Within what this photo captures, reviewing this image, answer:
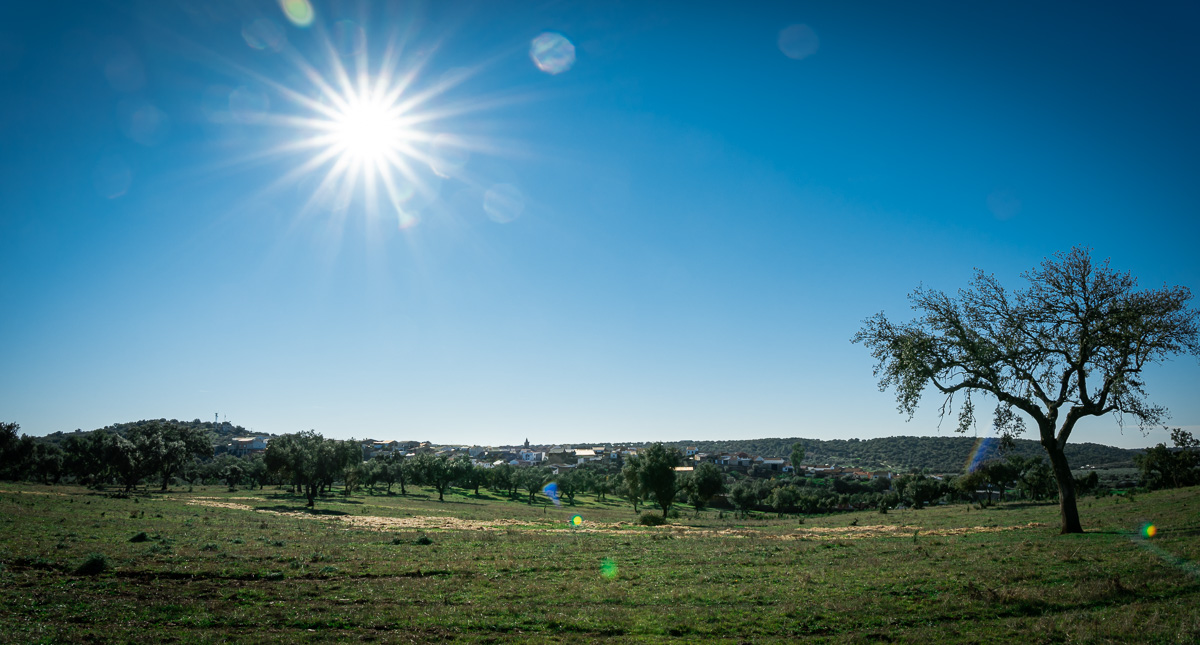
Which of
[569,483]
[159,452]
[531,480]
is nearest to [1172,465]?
[569,483]

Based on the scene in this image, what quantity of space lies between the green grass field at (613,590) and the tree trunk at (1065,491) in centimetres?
141

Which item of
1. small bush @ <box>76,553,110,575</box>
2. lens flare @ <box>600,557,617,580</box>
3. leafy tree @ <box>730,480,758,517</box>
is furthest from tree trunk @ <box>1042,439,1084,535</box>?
leafy tree @ <box>730,480,758,517</box>

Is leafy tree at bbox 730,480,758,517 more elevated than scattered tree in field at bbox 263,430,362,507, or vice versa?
scattered tree in field at bbox 263,430,362,507

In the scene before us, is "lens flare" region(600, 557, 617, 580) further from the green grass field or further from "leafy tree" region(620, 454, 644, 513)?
"leafy tree" region(620, 454, 644, 513)

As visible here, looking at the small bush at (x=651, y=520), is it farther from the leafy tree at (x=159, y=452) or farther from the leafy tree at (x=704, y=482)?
the leafy tree at (x=159, y=452)

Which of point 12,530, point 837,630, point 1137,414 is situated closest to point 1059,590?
point 837,630

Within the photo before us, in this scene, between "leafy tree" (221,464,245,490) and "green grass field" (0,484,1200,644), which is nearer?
"green grass field" (0,484,1200,644)

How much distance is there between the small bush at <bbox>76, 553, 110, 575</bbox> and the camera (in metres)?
20.5

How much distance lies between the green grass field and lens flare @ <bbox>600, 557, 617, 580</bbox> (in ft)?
0.80

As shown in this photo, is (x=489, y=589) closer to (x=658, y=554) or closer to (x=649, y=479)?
(x=658, y=554)

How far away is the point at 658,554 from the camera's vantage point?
28.2 metres

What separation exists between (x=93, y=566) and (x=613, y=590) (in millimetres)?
20606

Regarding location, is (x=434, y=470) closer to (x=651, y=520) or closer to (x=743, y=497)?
(x=651, y=520)

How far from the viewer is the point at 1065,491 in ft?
95.0
